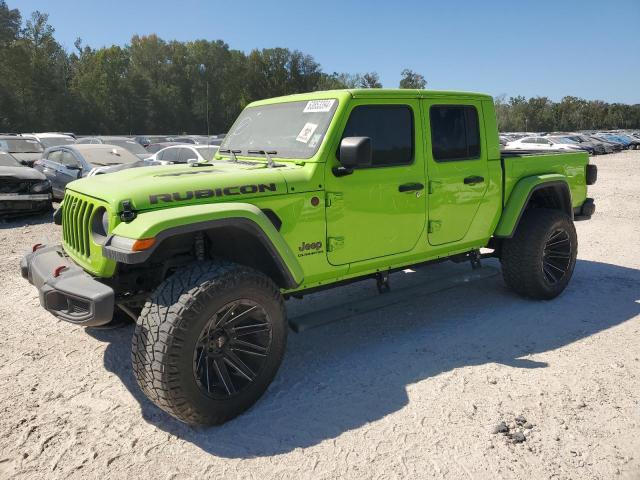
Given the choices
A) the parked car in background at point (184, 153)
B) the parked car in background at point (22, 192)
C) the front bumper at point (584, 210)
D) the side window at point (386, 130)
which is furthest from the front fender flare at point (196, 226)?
the parked car in background at point (22, 192)

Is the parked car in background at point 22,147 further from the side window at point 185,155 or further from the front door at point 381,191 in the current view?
the front door at point 381,191

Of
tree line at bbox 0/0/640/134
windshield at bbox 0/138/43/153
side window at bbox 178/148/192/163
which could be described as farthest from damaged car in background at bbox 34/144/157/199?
tree line at bbox 0/0/640/134

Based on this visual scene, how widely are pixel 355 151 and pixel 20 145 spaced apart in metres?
14.4

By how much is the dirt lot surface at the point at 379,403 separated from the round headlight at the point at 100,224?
1097mm

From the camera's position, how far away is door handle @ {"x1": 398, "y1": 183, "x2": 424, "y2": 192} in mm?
3902

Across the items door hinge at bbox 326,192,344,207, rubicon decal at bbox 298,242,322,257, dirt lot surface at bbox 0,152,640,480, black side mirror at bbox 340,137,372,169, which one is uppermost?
black side mirror at bbox 340,137,372,169

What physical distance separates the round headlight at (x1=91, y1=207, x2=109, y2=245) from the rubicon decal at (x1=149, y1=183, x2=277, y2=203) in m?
0.42

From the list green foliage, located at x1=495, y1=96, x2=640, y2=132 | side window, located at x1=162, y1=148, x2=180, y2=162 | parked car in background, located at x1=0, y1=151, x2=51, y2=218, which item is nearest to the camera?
parked car in background, located at x1=0, y1=151, x2=51, y2=218

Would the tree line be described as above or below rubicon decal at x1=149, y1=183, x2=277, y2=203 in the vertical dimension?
above

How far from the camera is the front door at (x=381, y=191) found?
361 cm

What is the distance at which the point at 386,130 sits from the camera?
3.90 m

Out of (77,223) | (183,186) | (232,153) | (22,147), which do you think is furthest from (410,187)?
(22,147)

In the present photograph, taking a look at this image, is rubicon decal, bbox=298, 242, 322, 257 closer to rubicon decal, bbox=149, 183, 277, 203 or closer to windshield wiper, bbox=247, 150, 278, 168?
rubicon decal, bbox=149, 183, 277, 203

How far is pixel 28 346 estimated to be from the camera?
4105 mm
